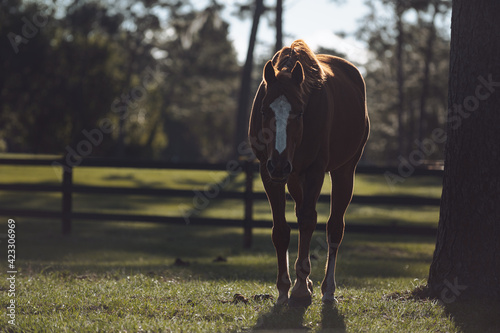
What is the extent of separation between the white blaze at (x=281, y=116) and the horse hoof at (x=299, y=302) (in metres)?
1.53

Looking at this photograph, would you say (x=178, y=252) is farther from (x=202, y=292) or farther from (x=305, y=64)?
(x=305, y=64)

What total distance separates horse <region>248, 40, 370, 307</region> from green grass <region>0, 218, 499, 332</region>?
51 cm

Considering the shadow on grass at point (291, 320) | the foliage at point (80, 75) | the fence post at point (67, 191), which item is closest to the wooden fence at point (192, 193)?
the fence post at point (67, 191)

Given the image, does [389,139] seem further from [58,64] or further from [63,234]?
[63,234]

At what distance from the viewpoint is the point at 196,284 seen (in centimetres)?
640

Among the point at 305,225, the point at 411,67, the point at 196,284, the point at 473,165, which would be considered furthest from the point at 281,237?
the point at 411,67

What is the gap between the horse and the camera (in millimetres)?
4426

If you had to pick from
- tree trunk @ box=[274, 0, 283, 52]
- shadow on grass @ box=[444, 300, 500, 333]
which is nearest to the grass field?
shadow on grass @ box=[444, 300, 500, 333]

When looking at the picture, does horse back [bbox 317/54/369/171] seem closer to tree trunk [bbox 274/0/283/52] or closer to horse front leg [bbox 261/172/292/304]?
horse front leg [bbox 261/172/292/304]

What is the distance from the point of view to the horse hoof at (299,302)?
198 inches

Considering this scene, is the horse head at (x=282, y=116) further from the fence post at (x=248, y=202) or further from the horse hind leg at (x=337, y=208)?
the fence post at (x=248, y=202)

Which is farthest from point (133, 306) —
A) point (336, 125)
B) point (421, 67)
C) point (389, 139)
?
point (389, 139)

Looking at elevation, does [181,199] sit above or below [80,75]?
below

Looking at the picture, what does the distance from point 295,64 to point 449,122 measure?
1.84 meters
